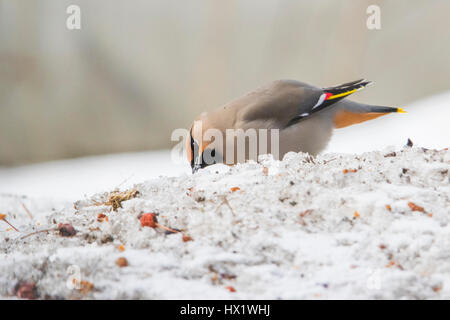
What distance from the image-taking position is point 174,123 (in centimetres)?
787

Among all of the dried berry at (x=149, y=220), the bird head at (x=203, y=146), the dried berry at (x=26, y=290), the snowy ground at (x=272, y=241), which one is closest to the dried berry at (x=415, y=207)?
the snowy ground at (x=272, y=241)

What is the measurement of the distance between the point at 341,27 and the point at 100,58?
11.2 ft

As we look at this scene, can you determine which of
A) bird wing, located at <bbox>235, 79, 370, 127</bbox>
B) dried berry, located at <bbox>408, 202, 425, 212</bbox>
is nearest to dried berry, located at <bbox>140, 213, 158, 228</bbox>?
dried berry, located at <bbox>408, 202, 425, 212</bbox>

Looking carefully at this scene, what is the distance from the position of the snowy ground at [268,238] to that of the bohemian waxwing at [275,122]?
2.92 feet

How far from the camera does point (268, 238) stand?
1.71m

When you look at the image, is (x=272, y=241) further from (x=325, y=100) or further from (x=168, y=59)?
(x=168, y=59)

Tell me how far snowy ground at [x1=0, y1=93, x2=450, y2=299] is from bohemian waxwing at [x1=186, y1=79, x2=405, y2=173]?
35.1 inches

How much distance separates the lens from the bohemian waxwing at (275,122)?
3.37 metres

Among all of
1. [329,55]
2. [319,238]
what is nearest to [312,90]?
[319,238]

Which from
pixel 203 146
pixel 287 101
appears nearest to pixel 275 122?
pixel 287 101

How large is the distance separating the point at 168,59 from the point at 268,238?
6.53m

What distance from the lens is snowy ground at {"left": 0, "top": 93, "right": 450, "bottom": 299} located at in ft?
4.95

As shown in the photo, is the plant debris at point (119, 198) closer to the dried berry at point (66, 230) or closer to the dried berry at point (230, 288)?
the dried berry at point (66, 230)

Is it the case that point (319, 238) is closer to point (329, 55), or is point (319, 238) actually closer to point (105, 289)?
point (105, 289)
